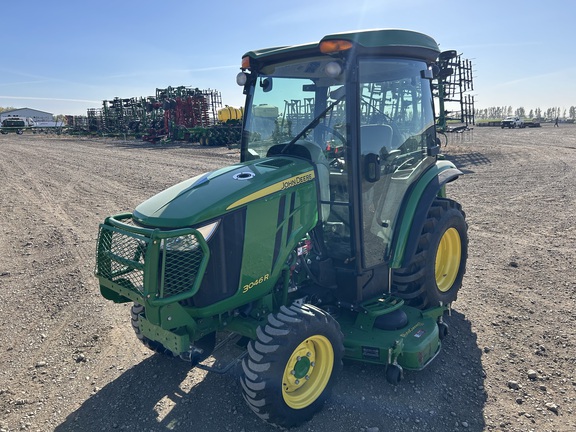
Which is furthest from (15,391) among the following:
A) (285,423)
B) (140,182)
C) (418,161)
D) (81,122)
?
(81,122)

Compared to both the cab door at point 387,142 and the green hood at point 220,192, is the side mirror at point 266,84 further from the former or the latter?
the cab door at point 387,142

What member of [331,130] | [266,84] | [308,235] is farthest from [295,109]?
[308,235]

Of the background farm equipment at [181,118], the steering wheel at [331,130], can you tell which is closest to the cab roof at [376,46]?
the steering wheel at [331,130]

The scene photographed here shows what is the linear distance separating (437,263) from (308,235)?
63.9 inches

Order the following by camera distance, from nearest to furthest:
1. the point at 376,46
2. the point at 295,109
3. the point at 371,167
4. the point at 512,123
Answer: the point at 376,46 < the point at 371,167 < the point at 295,109 < the point at 512,123

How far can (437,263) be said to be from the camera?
452 centimetres

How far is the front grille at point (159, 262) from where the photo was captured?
2770 mm

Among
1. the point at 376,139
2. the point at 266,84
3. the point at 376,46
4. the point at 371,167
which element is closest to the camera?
the point at 376,46

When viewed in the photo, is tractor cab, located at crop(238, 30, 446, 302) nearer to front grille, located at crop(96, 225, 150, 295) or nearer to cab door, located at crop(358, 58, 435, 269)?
cab door, located at crop(358, 58, 435, 269)

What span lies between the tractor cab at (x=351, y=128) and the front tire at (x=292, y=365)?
592 millimetres

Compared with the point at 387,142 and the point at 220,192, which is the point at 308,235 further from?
the point at 387,142

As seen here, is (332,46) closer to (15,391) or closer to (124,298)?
(124,298)

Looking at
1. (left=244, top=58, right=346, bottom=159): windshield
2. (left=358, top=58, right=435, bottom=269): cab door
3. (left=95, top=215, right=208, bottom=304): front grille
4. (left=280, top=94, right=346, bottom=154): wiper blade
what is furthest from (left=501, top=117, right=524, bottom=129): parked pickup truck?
(left=95, top=215, right=208, bottom=304): front grille

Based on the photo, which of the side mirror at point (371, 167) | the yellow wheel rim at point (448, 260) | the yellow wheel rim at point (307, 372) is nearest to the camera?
the yellow wheel rim at point (307, 372)
